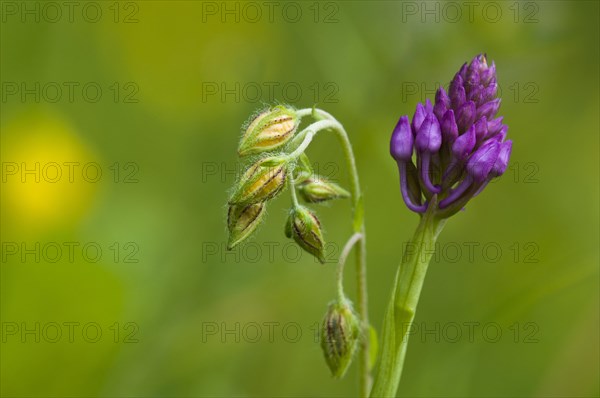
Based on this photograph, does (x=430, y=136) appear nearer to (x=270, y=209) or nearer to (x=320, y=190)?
(x=320, y=190)

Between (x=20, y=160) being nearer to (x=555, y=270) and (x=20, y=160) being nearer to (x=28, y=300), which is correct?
(x=28, y=300)

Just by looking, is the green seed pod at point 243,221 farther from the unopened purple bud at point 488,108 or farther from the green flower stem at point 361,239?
the unopened purple bud at point 488,108

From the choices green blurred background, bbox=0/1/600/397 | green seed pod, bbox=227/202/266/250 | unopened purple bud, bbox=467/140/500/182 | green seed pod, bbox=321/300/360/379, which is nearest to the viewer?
unopened purple bud, bbox=467/140/500/182

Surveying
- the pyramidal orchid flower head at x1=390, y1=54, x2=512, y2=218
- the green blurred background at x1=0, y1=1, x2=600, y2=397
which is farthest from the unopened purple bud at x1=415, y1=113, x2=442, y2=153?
the green blurred background at x1=0, y1=1, x2=600, y2=397

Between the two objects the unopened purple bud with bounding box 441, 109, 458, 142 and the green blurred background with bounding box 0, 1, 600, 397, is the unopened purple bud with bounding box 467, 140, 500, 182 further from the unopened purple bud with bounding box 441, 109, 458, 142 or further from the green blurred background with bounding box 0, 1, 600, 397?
the green blurred background with bounding box 0, 1, 600, 397

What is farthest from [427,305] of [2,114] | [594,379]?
[2,114]
